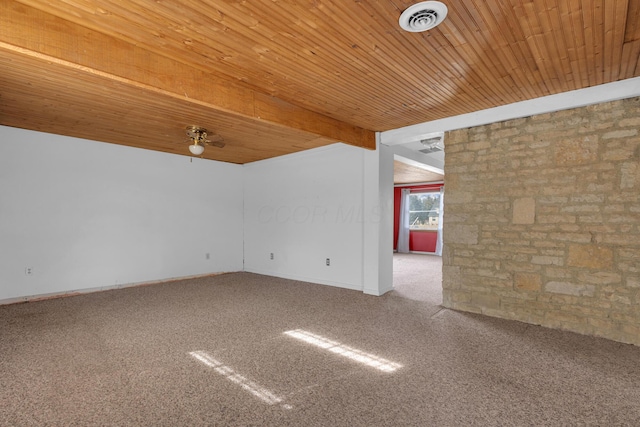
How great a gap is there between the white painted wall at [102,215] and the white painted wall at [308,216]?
63 centimetres

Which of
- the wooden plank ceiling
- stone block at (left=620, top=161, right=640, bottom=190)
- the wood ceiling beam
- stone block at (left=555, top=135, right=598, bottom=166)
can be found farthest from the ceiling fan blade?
stone block at (left=620, top=161, right=640, bottom=190)

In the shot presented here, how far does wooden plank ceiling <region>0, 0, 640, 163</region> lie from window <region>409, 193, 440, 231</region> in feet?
21.6

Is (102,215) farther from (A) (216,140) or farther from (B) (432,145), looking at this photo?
(B) (432,145)

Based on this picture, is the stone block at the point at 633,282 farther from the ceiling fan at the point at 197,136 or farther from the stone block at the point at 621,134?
the ceiling fan at the point at 197,136

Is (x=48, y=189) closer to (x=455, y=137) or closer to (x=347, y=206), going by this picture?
(x=347, y=206)

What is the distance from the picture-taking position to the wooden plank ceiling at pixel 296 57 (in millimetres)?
1793

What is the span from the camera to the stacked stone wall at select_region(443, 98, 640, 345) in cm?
279

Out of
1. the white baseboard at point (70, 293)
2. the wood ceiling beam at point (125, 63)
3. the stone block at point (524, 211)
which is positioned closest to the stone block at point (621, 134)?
the stone block at point (524, 211)

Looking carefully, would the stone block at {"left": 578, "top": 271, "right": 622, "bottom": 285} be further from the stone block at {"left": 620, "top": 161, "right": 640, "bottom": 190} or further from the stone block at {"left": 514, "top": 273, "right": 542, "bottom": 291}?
the stone block at {"left": 620, "top": 161, "right": 640, "bottom": 190}

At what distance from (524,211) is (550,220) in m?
0.24

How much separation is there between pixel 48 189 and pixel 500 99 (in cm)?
593

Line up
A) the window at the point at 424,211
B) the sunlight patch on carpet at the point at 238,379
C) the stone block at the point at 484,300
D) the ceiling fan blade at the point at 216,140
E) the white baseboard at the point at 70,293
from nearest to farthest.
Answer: the sunlight patch on carpet at the point at 238,379
the stone block at the point at 484,300
the white baseboard at the point at 70,293
the ceiling fan blade at the point at 216,140
the window at the point at 424,211

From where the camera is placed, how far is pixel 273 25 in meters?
1.93

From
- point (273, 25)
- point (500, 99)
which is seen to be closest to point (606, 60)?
point (500, 99)
